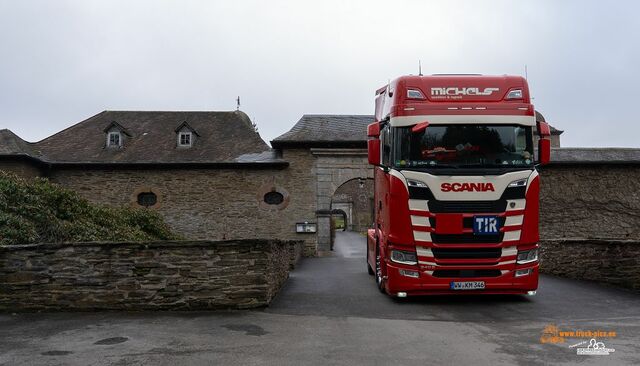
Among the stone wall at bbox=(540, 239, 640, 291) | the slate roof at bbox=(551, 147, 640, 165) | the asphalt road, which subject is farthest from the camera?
the slate roof at bbox=(551, 147, 640, 165)

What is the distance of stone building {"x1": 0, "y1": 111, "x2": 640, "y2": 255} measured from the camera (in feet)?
79.9

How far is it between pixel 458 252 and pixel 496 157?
1677 mm

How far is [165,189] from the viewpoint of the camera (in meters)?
24.5

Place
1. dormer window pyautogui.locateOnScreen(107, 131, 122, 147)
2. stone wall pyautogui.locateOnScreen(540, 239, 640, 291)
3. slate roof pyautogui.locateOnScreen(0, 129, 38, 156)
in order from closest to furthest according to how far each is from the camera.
→ stone wall pyautogui.locateOnScreen(540, 239, 640, 291)
slate roof pyautogui.locateOnScreen(0, 129, 38, 156)
dormer window pyautogui.locateOnScreen(107, 131, 122, 147)

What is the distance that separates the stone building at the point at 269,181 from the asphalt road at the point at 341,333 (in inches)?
584

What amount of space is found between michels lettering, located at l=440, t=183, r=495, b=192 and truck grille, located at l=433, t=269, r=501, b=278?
1.32 metres

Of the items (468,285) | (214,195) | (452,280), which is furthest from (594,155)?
(452,280)

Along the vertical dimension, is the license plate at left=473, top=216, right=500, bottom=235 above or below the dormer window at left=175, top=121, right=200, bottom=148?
below

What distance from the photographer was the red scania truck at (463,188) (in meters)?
8.13

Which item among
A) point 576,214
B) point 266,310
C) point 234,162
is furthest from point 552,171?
point 266,310

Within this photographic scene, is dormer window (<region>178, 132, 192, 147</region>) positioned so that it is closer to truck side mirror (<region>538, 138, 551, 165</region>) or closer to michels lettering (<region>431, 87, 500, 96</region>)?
michels lettering (<region>431, 87, 500, 96</region>)

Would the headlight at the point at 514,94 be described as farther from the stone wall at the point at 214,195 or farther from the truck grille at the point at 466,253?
the stone wall at the point at 214,195

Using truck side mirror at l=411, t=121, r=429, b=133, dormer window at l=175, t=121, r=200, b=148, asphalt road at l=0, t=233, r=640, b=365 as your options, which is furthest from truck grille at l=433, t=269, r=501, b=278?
dormer window at l=175, t=121, r=200, b=148

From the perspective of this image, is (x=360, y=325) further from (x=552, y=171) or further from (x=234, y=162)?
(x=552, y=171)
